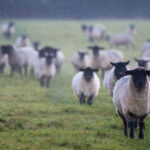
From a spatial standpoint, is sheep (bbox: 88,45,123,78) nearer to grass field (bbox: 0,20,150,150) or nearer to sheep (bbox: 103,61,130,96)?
grass field (bbox: 0,20,150,150)

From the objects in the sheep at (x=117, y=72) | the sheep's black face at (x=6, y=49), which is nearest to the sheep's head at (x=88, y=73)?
the sheep at (x=117, y=72)

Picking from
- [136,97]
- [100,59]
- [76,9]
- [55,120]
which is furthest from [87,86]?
[76,9]

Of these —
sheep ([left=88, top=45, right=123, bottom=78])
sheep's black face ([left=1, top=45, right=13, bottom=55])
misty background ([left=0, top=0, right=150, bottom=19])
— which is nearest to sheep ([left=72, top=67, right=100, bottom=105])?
sheep ([left=88, top=45, right=123, bottom=78])

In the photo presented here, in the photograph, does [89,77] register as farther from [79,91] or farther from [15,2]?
[15,2]

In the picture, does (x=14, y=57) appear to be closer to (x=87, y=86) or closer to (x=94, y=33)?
(x=87, y=86)

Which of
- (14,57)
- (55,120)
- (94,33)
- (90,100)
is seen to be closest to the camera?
(55,120)

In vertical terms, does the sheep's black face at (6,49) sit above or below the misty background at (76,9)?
below

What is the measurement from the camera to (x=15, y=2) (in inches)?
1818

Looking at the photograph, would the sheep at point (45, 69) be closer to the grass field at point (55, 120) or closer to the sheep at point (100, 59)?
the grass field at point (55, 120)

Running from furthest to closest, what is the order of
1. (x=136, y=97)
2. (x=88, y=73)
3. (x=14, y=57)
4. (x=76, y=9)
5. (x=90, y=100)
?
(x=76, y=9) → (x=14, y=57) → (x=88, y=73) → (x=90, y=100) → (x=136, y=97)

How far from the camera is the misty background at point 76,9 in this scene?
155 feet

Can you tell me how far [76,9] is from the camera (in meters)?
49.8

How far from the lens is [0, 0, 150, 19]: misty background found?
155 feet

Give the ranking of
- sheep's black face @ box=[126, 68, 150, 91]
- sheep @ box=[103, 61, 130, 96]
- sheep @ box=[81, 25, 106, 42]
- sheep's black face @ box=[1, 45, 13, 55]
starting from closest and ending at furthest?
sheep's black face @ box=[126, 68, 150, 91], sheep @ box=[103, 61, 130, 96], sheep's black face @ box=[1, 45, 13, 55], sheep @ box=[81, 25, 106, 42]
